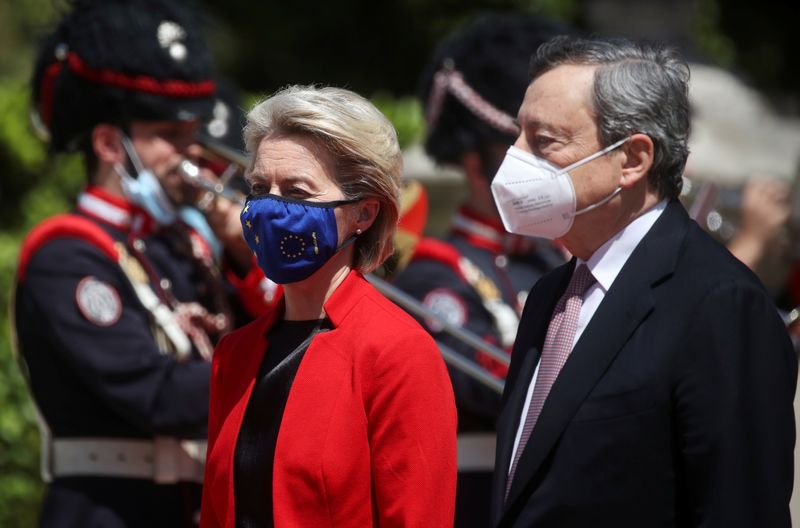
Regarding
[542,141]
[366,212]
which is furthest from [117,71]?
[542,141]

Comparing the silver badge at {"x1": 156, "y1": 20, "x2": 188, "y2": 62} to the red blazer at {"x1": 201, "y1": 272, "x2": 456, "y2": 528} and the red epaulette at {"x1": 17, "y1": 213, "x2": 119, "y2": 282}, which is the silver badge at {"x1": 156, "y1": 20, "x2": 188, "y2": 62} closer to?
the red epaulette at {"x1": 17, "y1": 213, "x2": 119, "y2": 282}

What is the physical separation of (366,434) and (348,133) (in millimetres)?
653

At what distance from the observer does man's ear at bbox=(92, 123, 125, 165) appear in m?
4.59

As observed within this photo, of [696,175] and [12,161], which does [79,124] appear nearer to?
[696,175]

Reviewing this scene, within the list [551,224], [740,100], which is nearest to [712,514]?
[551,224]

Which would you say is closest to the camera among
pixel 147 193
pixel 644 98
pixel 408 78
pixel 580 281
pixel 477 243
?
pixel 644 98

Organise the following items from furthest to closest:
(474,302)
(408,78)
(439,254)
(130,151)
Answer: (408,78) < (439,254) < (474,302) < (130,151)

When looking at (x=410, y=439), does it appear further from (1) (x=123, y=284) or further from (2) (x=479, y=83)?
(2) (x=479, y=83)

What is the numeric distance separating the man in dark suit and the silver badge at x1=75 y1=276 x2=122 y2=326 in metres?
1.50

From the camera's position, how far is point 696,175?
7.12 m

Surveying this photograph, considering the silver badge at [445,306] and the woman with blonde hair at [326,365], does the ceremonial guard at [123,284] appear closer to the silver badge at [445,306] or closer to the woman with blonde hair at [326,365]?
the silver badge at [445,306]

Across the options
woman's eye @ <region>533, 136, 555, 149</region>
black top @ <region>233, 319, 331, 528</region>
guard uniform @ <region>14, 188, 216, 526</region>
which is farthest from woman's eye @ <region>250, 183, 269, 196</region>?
guard uniform @ <region>14, 188, 216, 526</region>

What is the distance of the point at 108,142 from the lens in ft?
15.1

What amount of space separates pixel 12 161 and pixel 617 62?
6.38 metres
